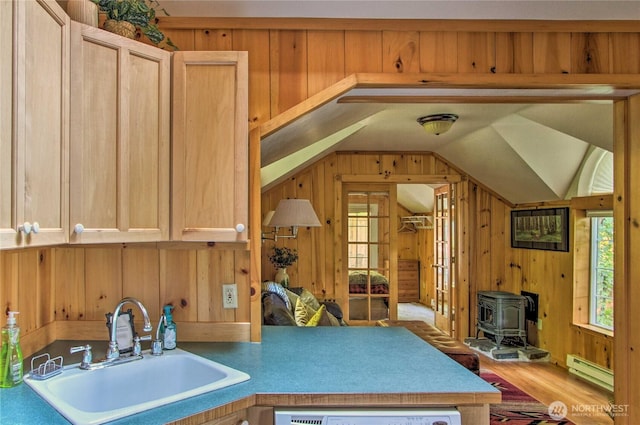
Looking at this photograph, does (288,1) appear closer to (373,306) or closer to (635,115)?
(635,115)

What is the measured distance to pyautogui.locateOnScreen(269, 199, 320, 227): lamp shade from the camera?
3.12 m

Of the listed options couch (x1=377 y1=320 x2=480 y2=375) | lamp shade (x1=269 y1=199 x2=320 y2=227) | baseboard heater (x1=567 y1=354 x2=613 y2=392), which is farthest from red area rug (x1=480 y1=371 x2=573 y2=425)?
lamp shade (x1=269 y1=199 x2=320 y2=227)

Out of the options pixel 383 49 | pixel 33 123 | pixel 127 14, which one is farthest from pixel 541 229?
pixel 33 123

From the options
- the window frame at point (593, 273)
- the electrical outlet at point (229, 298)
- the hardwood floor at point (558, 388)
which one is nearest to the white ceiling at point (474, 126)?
the window frame at point (593, 273)

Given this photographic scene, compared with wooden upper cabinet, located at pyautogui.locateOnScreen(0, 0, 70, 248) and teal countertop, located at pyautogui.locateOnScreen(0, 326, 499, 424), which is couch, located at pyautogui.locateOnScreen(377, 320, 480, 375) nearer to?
teal countertop, located at pyautogui.locateOnScreen(0, 326, 499, 424)

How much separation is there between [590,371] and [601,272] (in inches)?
37.4

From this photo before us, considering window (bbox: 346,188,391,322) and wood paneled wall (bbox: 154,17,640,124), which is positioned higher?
wood paneled wall (bbox: 154,17,640,124)

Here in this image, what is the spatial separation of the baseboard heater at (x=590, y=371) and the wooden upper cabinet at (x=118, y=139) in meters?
4.00

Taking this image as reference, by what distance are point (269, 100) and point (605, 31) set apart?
1.58 metres

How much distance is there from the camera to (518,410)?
3.22m

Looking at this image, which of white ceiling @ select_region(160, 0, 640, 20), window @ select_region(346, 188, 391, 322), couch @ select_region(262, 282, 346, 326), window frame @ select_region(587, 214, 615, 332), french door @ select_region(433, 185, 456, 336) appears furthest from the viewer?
french door @ select_region(433, 185, 456, 336)

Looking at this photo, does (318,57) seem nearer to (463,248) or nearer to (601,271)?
(601,271)

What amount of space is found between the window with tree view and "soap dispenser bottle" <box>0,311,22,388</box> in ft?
14.6

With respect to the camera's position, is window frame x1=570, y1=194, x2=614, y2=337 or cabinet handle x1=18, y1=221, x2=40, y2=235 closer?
cabinet handle x1=18, y1=221, x2=40, y2=235
